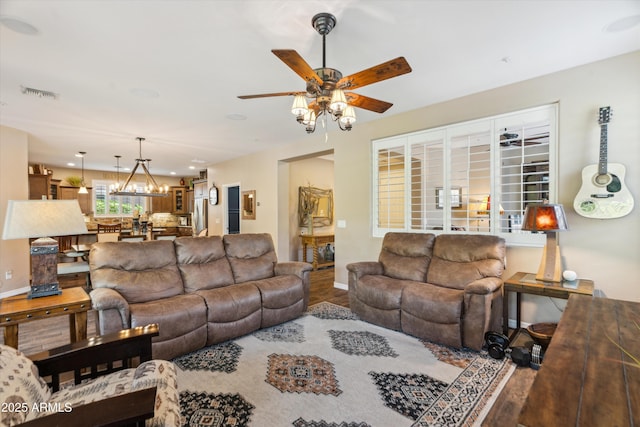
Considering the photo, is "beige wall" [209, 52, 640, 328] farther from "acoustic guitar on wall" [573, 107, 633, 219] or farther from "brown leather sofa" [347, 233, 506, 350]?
"brown leather sofa" [347, 233, 506, 350]

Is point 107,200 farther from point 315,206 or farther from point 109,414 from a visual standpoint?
point 109,414

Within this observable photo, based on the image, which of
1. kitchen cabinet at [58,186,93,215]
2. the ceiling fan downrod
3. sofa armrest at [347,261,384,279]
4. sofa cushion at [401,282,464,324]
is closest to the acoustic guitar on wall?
sofa cushion at [401,282,464,324]

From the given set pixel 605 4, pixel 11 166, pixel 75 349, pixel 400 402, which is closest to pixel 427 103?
pixel 605 4

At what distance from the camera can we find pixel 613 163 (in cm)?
273

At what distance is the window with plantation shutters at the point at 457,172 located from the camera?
329cm

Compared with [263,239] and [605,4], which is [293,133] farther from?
[605,4]

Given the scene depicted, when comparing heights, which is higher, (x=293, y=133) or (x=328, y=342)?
(x=293, y=133)

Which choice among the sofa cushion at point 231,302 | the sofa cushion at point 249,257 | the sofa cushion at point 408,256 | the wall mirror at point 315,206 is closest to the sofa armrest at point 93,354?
the sofa cushion at point 231,302

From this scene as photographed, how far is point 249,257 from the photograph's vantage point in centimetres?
378

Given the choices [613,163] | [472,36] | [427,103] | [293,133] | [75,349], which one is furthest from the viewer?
[293,133]

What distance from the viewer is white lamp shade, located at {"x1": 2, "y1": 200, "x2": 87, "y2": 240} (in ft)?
6.62

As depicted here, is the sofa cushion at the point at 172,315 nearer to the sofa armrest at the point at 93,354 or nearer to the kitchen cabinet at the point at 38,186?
the sofa armrest at the point at 93,354

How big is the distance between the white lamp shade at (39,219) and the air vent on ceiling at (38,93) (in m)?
2.27

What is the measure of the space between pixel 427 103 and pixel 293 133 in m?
2.40
